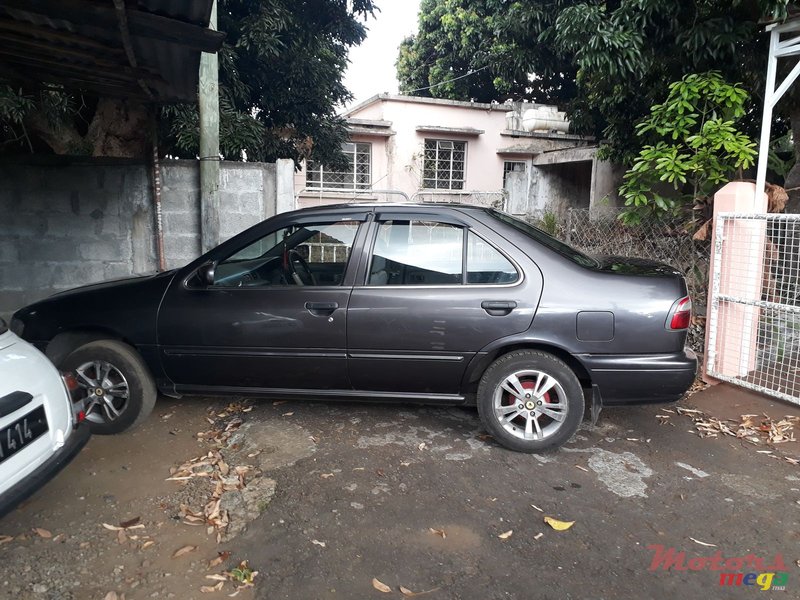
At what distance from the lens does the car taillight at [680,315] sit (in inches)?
140

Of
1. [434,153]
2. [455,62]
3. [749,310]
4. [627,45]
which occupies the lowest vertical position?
[749,310]

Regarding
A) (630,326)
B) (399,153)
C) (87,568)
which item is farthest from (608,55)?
(399,153)

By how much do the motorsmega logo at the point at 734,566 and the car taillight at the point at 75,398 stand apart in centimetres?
296

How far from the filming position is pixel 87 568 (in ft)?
8.82

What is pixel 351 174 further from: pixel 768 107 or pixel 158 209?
pixel 768 107

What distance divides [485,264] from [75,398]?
8.31 feet

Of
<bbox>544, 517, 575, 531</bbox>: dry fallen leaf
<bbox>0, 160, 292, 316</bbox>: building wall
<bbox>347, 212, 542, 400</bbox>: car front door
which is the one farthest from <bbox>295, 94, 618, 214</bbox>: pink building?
<bbox>544, 517, 575, 531</bbox>: dry fallen leaf

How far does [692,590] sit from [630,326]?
1507 mm

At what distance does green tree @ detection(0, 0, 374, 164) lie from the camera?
7.20m

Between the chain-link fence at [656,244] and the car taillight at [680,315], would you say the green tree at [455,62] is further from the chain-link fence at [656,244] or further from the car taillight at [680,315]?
the car taillight at [680,315]

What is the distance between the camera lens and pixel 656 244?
6754 mm

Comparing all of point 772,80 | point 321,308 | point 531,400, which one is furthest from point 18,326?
point 772,80

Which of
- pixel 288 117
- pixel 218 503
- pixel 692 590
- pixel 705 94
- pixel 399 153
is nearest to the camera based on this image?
pixel 692 590

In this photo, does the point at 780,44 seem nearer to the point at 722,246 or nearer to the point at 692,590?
the point at 722,246
